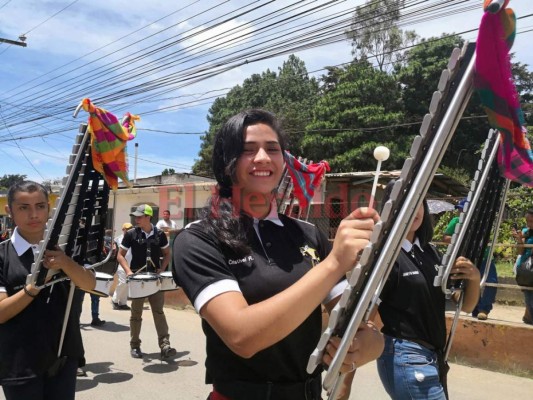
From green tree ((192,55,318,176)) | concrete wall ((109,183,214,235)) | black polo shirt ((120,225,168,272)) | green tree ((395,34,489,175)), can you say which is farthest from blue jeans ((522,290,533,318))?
green tree ((192,55,318,176))

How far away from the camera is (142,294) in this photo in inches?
249

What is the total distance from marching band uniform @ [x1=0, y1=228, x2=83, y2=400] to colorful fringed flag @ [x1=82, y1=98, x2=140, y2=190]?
63 centimetres

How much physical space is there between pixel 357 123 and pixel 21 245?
72.4 feet

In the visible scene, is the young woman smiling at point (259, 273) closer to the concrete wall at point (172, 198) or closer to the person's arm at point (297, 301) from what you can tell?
the person's arm at point (297, 301)

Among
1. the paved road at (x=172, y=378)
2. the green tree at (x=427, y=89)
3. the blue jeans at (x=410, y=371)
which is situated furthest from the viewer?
the green tree at (x=427, y=89)

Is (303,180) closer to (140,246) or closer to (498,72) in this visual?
(140,246)

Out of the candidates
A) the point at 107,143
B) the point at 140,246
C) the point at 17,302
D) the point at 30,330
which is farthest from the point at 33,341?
the point at 140,246

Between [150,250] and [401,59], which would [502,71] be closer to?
[150,250]

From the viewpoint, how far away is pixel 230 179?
182cm

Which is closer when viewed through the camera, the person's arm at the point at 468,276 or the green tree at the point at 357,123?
the person's arm at the point at 468,276

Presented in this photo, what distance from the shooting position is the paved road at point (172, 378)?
5.22m

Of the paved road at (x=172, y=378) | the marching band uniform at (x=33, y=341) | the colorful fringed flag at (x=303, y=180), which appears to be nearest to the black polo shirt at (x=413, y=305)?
the marching band uniform at (x=33, y=341)

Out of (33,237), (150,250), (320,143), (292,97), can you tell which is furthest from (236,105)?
(33,237)

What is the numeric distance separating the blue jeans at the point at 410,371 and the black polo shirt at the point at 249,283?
134 cm
